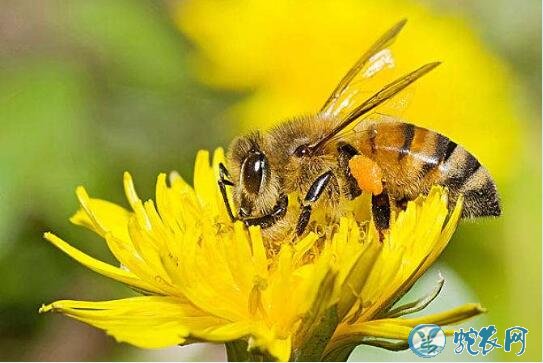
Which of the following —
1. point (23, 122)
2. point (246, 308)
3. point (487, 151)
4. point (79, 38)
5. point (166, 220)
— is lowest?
point (246, 308)

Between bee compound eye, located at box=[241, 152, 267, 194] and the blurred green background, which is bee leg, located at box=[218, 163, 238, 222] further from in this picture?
the blurred green background

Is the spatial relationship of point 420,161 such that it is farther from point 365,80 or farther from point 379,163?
point 365,80

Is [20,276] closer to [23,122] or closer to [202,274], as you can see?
[23,122]

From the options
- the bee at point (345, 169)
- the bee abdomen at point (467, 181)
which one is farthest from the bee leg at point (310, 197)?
A: the bee abdomen at point (467, 181)

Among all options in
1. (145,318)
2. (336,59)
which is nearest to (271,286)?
(145,318)

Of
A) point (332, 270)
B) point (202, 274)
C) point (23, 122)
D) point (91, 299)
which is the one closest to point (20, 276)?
point (91, 299)

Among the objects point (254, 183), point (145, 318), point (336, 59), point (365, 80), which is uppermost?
point (336, 59)

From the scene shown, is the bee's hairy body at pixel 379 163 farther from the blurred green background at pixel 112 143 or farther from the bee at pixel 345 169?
the blurred green background at pixel 112 143
